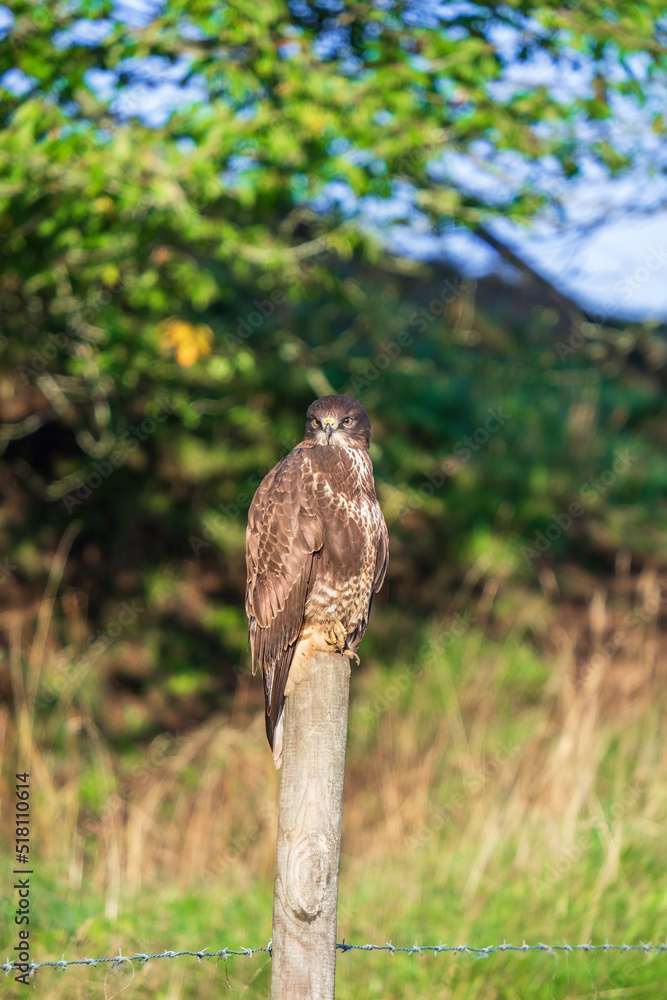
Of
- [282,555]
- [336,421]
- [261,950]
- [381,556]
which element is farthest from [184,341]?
[261,950]

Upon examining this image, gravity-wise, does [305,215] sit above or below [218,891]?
above

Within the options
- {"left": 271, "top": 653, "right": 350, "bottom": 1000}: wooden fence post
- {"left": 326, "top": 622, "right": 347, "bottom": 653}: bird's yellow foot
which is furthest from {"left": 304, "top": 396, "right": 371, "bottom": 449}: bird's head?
{"left": 271, "top": 653, "right": 350, "bottom": 1000}: wooden fence post

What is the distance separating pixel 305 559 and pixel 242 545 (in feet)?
15.1

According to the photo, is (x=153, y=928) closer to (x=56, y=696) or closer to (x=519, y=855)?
(x=519, y=855)

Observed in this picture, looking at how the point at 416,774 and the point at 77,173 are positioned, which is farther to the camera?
the point at 416,774

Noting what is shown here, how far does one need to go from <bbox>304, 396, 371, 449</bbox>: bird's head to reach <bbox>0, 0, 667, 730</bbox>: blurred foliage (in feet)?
4.76

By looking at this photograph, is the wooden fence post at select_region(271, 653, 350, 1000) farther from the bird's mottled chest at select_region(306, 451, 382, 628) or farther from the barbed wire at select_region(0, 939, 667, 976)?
the bird's mottled chest at select_region(306, 451, 382, 628)

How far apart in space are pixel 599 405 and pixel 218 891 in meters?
8.29

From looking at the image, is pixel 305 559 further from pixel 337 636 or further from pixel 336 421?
pixel 336 421

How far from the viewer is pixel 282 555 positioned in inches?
91.5

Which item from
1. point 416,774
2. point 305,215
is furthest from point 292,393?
point 416,774

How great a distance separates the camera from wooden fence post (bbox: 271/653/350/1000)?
1.78 m

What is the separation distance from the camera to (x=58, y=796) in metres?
4.34

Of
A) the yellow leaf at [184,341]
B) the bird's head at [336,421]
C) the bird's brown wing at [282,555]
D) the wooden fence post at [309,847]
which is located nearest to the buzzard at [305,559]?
the bird's brown wing at [282,555]
